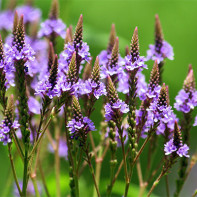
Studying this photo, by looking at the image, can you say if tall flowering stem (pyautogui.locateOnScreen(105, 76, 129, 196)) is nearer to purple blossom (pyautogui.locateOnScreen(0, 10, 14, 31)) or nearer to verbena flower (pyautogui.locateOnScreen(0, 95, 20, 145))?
verbena flower (pyautogui.locateOnScreen(0, 95, 20, 145))

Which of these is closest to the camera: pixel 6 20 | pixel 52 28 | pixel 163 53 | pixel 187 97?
pixel 187 97

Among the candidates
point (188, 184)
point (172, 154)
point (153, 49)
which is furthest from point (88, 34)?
point (188, 184)

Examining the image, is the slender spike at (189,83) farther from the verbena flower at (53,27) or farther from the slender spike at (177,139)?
the verbena flower at (53,27)

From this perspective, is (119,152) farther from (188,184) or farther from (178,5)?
(178,5)

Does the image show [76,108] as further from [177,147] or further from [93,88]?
[177,147]

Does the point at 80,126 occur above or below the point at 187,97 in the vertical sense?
below

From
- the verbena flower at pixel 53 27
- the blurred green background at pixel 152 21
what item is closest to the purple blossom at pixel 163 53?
the verbena flower at pixel 53 27

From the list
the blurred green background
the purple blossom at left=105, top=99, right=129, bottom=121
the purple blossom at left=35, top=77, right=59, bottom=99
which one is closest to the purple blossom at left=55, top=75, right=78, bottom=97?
the purple blossom at left=35, top=77, right=59, bottom=99

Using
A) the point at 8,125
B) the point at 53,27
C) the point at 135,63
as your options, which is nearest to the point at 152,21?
the point at 53,27

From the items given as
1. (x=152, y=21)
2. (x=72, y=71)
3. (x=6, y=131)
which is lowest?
(x=6, y=131)
